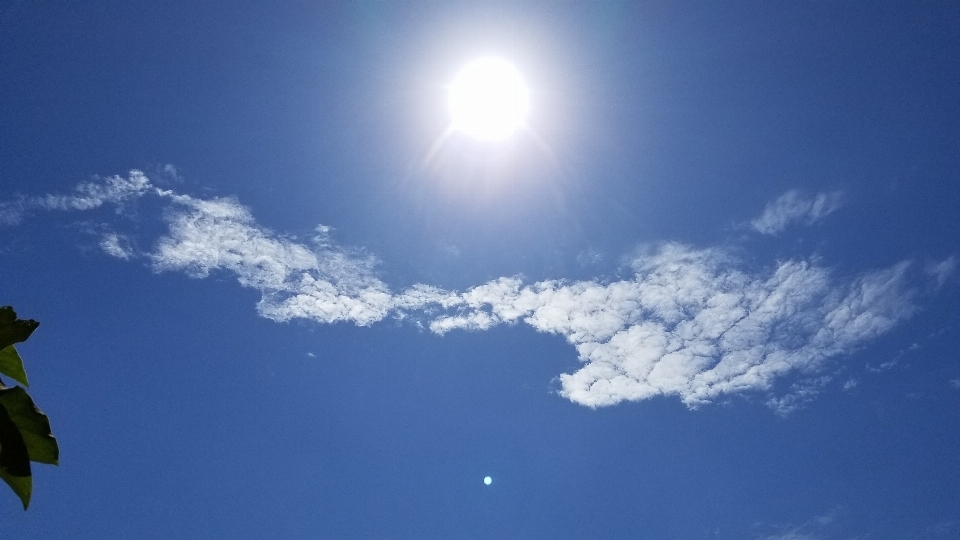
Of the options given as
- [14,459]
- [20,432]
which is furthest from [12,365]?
[14,459]

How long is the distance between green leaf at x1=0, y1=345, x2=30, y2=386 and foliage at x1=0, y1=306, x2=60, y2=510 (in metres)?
0.06

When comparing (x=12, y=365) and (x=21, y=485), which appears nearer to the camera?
(x=21, y=485)

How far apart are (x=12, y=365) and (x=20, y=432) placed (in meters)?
0.40

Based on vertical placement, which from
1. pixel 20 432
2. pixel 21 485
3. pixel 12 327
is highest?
pixel 12 327

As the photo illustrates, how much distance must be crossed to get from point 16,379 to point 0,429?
37 cm

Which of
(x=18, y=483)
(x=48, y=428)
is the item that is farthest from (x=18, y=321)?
(x=18, y=483)

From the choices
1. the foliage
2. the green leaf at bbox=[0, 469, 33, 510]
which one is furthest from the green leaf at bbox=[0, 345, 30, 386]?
the green leaf at bbox=[0, 469, 33, 510]

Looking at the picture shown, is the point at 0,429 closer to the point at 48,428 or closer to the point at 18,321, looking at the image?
the point at 48,428

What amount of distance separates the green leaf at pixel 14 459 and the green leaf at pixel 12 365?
291 millimetres

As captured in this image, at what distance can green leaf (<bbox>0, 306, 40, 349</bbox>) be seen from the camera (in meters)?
2.74

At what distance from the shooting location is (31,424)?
290 centimetres

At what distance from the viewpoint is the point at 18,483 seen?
9.39 ft

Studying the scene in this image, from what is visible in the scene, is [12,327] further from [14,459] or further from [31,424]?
[14,459]

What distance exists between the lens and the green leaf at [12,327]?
2742 millimetres
